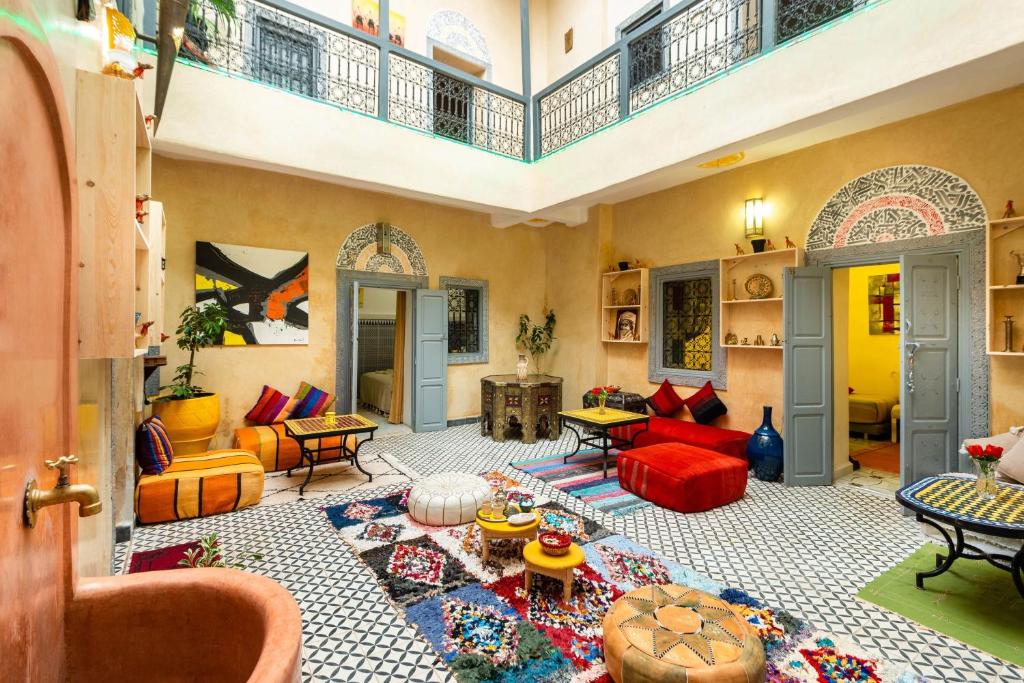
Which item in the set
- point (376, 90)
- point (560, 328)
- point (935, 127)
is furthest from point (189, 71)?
point (935, 127)

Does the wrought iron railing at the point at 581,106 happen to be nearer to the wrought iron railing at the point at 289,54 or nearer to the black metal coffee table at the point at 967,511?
the wrought iron railing at the point at 289,54

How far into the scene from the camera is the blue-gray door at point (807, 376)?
16.5ft

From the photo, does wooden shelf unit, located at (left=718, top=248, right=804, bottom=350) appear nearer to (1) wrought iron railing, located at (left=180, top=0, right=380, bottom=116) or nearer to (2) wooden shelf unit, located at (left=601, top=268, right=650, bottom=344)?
(2) wooden shelf unit, located at (left=601, top=268, right=650, bottom=344)

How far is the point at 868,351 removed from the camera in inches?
313

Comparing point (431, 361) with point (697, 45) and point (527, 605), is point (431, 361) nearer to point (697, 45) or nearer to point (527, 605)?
point (527, 605)

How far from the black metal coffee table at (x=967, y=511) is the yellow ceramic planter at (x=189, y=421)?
5.89 meters

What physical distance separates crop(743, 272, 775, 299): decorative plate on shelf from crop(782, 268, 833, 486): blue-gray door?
2.28 feet

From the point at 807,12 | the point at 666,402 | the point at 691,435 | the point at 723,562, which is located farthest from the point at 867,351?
the point at 723,562

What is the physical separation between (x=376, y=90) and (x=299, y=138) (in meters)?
1.29

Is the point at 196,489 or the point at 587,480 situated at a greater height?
the point at 196,489

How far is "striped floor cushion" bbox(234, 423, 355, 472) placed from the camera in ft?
17.5

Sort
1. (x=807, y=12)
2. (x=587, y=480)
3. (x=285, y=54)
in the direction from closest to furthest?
(x=807, y=12) → (x=587, y=480) → (x=285, y=54)

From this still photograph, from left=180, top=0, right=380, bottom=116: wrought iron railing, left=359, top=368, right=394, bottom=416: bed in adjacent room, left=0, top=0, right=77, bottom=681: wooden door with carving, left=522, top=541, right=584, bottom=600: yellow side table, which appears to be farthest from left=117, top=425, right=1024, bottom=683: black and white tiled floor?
left=180, top=0, right=380, bottom=116: wrought iron railing

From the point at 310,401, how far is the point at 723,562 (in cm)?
492
